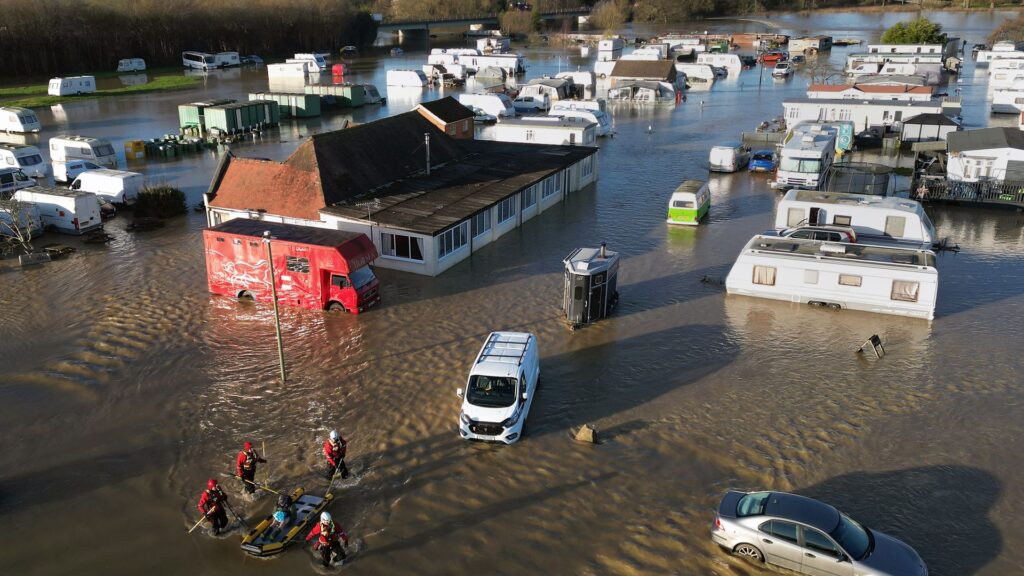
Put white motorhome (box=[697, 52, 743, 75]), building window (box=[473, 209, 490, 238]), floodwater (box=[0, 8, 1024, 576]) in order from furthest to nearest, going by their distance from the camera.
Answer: white motorhome (box=[697, 52, 743, 75]), building window (box=[473, 209, 490, 238]), floodwater (box=[0, 8, 1024, 576])

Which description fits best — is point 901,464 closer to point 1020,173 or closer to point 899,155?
point 1020,173

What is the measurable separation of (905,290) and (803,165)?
17.9m

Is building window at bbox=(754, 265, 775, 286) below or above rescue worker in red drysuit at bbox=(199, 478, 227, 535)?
above

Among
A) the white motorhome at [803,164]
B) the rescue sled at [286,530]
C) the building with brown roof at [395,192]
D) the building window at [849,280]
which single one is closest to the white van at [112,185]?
the building with brown roof at [395,192]

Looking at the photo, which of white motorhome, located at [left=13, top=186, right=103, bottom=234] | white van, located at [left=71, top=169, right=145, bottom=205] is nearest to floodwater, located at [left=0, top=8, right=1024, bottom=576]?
white motorhome, located at [left=13, top=186, right=103, bottom=234]

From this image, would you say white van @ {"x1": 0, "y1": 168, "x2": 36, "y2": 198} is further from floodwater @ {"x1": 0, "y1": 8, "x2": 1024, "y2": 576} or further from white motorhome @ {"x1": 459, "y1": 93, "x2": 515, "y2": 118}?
white motorhome @ {"x1": 459, "y1": 93, "x2": 515, "y2": 118}

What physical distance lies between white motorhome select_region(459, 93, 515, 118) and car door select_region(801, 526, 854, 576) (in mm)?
59461

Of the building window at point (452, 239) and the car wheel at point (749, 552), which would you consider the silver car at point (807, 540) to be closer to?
the car wheel at point (749, 552)

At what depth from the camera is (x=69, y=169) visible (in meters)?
42.9

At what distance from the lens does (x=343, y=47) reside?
137625 millimetres

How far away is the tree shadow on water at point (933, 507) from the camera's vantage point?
47.3ft

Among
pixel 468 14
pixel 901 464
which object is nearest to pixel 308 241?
pixel 901 464

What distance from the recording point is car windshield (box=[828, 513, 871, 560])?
43.5 feet

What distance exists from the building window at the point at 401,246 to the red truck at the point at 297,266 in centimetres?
273
